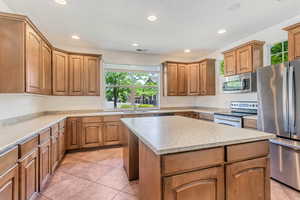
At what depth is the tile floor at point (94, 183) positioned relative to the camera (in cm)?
201

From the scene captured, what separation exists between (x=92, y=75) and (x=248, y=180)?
12.5 feet

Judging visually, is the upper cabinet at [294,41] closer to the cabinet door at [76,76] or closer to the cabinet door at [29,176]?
the cabinet door at [29,176]

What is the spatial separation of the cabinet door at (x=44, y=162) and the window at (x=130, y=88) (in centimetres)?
243

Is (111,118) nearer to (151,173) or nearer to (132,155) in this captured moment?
(132,155)

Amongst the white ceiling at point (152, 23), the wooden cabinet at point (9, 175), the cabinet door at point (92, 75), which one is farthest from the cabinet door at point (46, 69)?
the wooden cabinet at point (9, 175)

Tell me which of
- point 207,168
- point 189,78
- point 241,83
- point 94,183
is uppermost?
point 189,78

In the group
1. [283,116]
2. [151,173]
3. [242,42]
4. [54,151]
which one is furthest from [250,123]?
[54,151]

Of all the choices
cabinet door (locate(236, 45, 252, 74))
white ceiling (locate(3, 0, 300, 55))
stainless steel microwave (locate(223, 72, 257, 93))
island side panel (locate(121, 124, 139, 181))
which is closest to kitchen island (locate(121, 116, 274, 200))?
island side panel (locate(121, 124, 139, 181))

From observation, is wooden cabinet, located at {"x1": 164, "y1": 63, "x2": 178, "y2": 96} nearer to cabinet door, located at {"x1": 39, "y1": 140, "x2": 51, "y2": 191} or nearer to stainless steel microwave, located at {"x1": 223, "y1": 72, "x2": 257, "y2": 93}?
stainless steel microwave, located at {"x1": 223, "y1": 72, "x2": 257, "y2": 93}

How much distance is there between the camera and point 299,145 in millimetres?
1996

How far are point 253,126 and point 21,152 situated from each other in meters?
3.42

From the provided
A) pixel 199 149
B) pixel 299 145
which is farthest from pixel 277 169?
pixel 199 149

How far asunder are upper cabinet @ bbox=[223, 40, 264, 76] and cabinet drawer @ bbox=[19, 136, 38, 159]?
3862 millimetres

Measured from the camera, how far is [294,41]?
7.53ft
